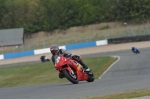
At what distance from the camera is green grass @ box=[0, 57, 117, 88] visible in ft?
93.8

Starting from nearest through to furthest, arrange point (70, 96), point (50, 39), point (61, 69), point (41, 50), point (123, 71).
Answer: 1. point (70, 96)
2. point (61, 69)
3. point (123, 71)
4. point (41, 50)
5. point (50, 39)

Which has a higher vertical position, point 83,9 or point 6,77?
point 83,9

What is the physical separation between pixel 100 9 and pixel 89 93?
64387 mm

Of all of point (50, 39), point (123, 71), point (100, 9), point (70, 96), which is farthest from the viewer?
point (100, 9)

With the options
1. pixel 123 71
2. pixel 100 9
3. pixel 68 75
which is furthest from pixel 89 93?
pixel 100 9

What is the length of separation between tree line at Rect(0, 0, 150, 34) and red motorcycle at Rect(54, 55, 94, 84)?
51.7 meters

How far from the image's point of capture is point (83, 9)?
7575 centimetres

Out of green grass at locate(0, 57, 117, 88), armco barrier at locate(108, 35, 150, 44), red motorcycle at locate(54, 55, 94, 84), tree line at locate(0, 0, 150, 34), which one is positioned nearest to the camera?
red motorcycle at locate(54, 55, 94, 84)

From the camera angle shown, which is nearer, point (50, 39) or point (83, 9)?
point (50, 39)

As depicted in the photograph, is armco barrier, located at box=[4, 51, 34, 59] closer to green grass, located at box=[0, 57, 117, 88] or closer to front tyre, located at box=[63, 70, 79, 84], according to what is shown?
green grass, located at box=[0, 57, 117, 88]

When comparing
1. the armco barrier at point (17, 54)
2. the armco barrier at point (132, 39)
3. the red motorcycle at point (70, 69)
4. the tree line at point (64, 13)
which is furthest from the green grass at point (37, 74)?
the tree line at point (64, 13)

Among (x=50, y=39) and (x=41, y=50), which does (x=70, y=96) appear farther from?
(x=50, y=39)

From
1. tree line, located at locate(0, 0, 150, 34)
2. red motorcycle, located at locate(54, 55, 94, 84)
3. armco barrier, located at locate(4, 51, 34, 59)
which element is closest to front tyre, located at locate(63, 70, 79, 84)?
red motorcycle, located at locate(54, 55, 94, 84)

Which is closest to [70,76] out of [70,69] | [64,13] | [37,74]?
[70,69]
